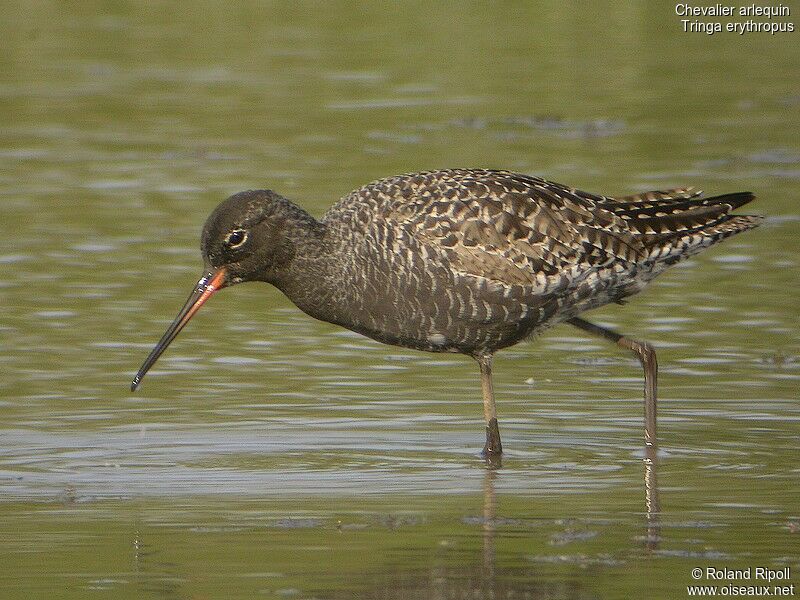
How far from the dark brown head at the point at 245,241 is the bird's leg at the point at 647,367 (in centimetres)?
180

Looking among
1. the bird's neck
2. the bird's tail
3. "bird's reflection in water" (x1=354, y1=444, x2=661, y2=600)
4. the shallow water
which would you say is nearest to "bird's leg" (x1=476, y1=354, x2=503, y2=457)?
the shallow water

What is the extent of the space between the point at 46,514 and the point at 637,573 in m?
2.95

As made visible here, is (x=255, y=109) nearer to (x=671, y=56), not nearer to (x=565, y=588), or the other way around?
(x=671, y=56)

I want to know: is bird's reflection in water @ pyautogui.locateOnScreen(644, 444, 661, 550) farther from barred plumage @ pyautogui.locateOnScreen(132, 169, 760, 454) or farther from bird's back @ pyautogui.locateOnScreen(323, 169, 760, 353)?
bird's back @ pyautogui.locateOnScreen(323, 169, 760, 353)

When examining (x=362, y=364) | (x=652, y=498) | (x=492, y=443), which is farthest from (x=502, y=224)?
(x=362, y=364)

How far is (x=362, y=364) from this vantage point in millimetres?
12977

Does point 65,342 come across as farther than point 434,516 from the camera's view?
Yes

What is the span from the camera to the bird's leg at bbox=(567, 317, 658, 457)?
434 inches

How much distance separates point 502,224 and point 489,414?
1.05 meters

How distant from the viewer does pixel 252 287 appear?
15.7 metres

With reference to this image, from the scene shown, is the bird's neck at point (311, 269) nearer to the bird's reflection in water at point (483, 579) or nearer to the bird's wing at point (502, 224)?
the bird's wing at point (502, 224)

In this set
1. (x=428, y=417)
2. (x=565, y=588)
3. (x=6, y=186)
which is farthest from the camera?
(x=6, y=186)

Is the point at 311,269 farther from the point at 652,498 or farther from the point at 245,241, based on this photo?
the point at 652,498

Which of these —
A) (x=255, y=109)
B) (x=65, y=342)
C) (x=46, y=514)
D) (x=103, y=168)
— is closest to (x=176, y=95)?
(x=255, y=109)
